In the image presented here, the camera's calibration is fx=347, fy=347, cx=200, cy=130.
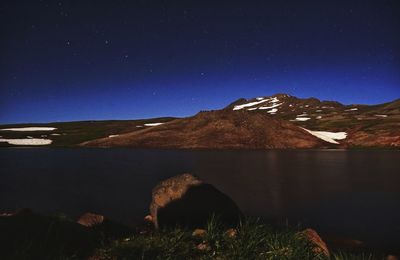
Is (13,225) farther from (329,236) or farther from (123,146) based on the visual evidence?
(123,146)

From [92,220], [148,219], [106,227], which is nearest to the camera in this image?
[106,227]

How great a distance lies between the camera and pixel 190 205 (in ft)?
48.1

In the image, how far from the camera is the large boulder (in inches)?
570

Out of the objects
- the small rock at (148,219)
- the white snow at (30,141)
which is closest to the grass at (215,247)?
the small rock at (148,219)

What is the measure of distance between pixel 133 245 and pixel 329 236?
11490 millimetres

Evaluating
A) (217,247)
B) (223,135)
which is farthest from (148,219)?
(223,135)

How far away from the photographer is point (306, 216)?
21.2m

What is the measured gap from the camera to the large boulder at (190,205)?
1449 cm

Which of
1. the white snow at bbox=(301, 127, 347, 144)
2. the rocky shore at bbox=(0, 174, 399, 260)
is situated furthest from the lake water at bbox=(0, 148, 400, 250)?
the white snow at bbox=(301, 127, 347, 144)

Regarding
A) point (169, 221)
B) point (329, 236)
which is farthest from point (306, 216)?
point (169, 221)

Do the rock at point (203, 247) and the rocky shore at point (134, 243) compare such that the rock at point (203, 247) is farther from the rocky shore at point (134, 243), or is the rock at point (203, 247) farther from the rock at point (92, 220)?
the rock at point (92, 220)

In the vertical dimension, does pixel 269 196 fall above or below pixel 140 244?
below

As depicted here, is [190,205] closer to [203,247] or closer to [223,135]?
[203,247]

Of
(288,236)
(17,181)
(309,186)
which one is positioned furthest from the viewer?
(17,181)
